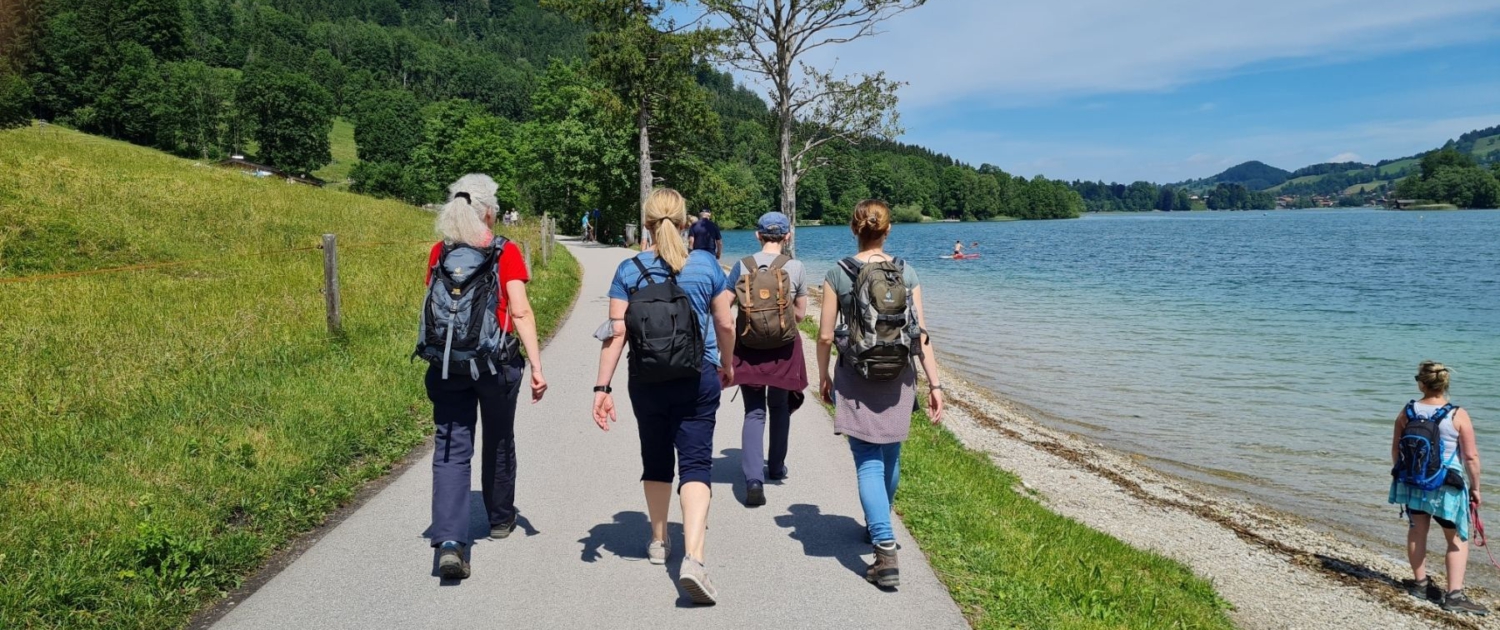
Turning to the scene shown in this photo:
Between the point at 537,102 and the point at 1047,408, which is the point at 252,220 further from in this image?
the point at 537,102

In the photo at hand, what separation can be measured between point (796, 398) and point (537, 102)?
2141 inches

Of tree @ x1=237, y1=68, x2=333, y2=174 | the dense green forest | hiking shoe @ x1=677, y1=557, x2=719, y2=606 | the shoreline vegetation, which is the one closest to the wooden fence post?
the shoreline vegetation

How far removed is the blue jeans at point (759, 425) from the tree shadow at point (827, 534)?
0.36 meters

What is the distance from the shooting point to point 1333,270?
139ft

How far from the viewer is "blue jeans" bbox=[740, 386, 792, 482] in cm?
569

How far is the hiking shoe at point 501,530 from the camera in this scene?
16.4 feet

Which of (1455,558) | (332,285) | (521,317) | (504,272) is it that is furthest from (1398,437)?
(332,285)

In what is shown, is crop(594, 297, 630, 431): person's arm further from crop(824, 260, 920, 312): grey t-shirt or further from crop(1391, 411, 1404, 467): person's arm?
crop(1391, 411, 1404, 467): person's arm

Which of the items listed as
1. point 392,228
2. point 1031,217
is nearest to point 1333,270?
point 392,228

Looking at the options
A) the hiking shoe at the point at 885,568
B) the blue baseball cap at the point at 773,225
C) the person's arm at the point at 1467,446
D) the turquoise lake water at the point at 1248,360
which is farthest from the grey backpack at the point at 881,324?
the turquoise lake water at the point at 1248,360

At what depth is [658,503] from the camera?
176 inches

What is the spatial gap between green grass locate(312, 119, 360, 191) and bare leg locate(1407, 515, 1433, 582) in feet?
243

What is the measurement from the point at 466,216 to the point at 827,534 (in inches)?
106

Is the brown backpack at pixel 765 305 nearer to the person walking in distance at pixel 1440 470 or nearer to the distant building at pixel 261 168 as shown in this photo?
the person walking in distance at pixel 1440 470
